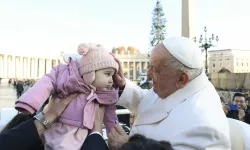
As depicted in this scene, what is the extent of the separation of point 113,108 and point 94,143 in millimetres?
329

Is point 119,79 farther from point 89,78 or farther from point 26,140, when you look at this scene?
point 26,140

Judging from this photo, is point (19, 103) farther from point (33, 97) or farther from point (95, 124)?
point (95, 124)

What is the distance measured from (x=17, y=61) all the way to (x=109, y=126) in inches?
2590

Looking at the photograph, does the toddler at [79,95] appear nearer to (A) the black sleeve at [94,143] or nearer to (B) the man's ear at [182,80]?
(A) the black sleeve at [94,143]

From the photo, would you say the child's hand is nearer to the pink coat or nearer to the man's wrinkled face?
the pink coat

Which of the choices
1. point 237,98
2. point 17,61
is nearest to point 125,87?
point 237,98

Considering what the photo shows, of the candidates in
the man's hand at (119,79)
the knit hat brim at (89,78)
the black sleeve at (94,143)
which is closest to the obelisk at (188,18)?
the man's hand at (119,79)

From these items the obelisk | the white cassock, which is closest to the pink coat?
the white cassock

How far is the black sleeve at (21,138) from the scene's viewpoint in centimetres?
163

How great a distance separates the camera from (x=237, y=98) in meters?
6.03

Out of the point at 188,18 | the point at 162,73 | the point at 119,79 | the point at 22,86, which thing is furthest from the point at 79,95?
the point at 22,86

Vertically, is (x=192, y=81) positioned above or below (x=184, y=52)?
below

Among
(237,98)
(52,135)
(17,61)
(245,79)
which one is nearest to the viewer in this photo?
(52,135)

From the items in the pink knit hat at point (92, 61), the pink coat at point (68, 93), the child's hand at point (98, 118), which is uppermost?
the pink knit hat at point (92, 61)
